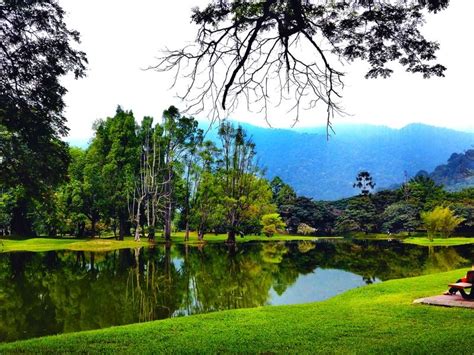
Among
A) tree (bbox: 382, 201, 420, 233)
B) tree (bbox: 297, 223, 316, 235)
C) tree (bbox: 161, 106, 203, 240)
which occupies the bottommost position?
tree (bbox: 297, 223, 316, 235)

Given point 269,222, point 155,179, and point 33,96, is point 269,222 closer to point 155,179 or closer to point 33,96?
point 155,179

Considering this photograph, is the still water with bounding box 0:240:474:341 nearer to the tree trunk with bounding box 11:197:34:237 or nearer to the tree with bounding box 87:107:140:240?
the tree with bounding box 87:107:140:240

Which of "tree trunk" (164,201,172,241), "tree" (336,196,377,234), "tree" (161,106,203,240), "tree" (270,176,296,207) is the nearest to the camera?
"tree trunk" (164,201,172,241)

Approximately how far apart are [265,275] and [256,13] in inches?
755

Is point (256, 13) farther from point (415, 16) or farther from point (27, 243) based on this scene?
point (27, 243)

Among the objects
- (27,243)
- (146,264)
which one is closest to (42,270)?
(146,264)

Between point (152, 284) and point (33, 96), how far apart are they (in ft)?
46.3

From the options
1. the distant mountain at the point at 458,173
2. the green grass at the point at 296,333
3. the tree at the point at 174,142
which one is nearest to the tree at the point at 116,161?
the tree at the point at 174,142

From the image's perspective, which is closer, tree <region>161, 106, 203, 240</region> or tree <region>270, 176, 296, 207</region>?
tree <region>161, 106, 203, 240</region>

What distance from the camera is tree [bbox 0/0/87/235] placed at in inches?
350

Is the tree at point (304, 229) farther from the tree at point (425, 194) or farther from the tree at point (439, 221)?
the tree at point (439, 221)

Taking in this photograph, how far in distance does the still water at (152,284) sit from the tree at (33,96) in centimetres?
523

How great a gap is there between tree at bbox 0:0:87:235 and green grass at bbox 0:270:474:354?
3.58 m

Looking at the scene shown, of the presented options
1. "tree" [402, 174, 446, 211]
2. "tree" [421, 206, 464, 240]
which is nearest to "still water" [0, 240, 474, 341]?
"tree" [421, 206, 464, 240]
